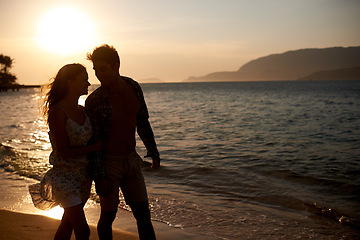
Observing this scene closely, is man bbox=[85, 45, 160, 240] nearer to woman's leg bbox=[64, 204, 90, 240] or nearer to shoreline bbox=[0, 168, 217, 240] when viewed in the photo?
woman's leg bbox=[64, 204, 90, 240]

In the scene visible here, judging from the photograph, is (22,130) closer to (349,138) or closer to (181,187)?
(181,187)

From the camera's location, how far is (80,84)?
3.29 m

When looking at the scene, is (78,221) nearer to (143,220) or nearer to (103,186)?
(103,186)

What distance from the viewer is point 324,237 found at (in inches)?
214

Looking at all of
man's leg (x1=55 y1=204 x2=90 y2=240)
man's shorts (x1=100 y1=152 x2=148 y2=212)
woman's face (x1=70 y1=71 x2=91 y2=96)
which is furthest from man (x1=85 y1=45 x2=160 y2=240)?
man's leg (x1=55 y1=204 x2=90 y2=240)

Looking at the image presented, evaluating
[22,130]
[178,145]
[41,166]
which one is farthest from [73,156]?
[22,130]

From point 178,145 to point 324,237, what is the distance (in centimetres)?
972

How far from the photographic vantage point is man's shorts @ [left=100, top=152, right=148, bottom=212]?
3.36m

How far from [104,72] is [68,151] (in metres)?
0.79

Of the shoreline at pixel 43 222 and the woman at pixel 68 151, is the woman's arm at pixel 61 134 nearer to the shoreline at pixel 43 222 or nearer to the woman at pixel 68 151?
the woman at pixel 68 151

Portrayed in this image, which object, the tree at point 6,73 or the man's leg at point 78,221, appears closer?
the man's leg at point 78,221

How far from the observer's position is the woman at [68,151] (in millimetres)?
3084

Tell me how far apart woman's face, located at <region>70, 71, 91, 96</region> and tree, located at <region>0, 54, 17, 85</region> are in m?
101

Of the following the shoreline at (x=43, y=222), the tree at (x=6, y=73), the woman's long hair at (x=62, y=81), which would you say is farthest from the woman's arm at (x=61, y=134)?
the tree at (x=6, y=73)
